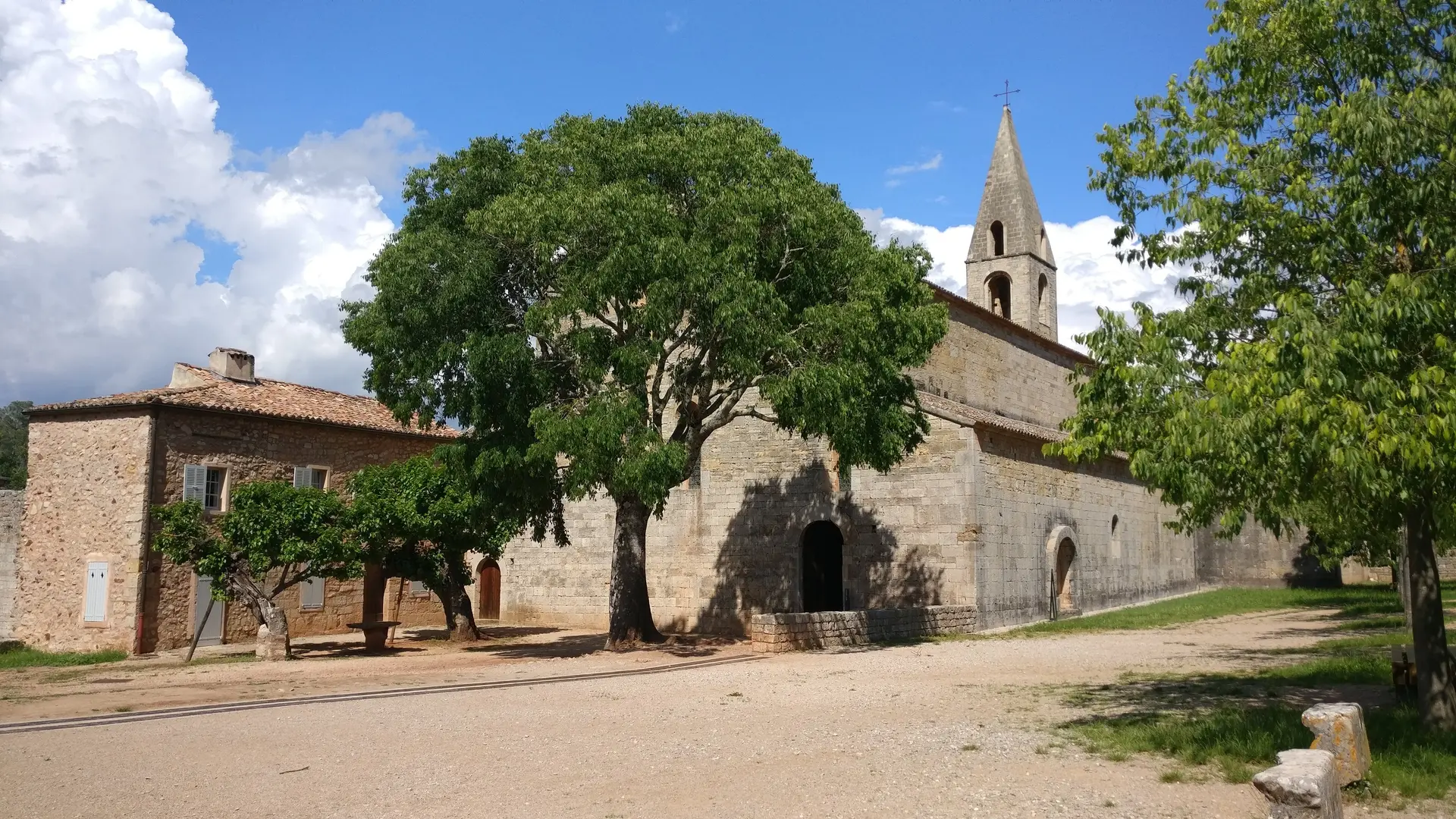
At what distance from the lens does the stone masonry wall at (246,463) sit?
22.3 m

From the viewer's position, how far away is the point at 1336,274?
850 centimetres

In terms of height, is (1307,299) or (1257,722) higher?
(1307,299)

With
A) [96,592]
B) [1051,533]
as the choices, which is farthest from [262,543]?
[1051,533]

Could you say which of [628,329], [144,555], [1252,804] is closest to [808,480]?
[628,329]

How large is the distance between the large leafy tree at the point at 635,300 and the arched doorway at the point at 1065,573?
10.1 metres

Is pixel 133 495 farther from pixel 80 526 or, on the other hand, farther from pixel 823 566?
pixel 823 566

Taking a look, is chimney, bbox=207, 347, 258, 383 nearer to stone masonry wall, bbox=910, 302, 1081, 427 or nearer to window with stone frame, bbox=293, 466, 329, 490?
window with stone frame, bbox=293, 466, 329, 490

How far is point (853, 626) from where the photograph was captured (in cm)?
1972

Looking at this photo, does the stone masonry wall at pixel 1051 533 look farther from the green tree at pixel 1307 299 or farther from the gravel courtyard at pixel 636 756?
the green tree at pixel 1307 299

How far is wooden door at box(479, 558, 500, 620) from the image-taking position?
95.1 feet

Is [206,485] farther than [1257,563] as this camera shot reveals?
No

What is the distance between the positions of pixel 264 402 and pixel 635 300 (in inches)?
497

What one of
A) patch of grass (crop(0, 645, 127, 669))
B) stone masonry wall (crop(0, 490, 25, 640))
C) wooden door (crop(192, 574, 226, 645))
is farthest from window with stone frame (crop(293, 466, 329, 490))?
stone masonry wall (crop(0, 490, 25, 640))

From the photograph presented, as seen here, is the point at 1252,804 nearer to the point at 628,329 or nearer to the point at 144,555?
the point at 628,329
